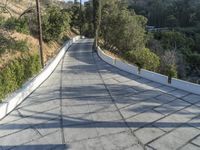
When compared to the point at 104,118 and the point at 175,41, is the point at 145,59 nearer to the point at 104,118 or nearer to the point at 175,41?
the point at 104,118

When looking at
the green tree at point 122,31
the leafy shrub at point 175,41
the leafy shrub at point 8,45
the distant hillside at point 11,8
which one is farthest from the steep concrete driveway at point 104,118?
the leafy shrub at point 175,41

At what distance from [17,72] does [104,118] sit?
25.0ft

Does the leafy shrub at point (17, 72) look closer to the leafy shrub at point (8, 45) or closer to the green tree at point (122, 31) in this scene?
the leafy shrub at point (8, 45)

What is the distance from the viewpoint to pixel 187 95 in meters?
16.5

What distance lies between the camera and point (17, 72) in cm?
1814

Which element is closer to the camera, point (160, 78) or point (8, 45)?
point (8, 45)

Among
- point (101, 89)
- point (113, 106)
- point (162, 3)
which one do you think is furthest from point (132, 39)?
point (162, 3)

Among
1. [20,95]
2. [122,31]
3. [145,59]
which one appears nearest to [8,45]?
[20,95]

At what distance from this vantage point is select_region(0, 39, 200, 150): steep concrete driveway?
34.7 ft

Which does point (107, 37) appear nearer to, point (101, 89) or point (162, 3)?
point (101, 89)

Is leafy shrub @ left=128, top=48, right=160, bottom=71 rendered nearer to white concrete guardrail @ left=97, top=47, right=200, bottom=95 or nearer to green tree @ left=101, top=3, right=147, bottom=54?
green tree @ left=101, top=3, right=147, bottom=54

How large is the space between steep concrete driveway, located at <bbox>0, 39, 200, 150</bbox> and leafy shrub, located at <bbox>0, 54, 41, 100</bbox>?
1.16 metres

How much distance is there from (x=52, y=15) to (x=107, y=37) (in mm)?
8244

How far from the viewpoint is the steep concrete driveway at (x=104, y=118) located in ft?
34.7
